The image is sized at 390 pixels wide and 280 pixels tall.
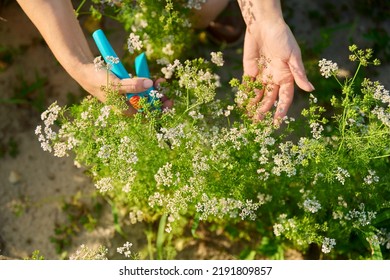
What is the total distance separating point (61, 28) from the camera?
296cm

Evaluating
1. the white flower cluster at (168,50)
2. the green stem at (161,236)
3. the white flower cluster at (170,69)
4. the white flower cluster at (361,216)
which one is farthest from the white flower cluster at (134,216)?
the white flower cluster at (361,216)

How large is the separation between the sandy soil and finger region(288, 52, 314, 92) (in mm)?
1284

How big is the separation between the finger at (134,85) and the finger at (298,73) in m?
0.81

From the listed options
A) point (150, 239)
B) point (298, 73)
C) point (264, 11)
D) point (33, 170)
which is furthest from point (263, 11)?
point (33, 170)

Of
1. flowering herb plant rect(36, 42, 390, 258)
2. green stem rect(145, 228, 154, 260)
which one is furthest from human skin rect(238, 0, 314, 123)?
green stem rect(145, 228, 154, 260)

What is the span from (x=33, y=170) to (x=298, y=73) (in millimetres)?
2130

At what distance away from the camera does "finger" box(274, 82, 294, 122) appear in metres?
2.93

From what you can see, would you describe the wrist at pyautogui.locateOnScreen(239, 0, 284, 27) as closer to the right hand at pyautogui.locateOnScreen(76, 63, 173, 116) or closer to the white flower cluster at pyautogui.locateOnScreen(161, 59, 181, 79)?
the white flower cluster at pyautogui.locateOnScreen(161, 59, 181, 79)

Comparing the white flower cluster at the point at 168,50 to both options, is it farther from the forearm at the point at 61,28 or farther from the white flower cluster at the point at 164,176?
the white flower cluster at the point at 164,176

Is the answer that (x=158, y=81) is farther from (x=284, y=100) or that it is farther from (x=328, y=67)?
(x=328, y=67)

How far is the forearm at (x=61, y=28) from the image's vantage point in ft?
9.62

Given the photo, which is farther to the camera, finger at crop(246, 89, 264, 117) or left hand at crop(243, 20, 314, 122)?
left hand at crop(243, 20, 314, 122)
